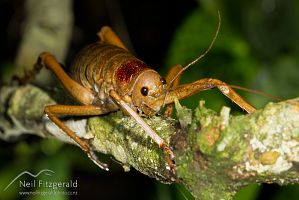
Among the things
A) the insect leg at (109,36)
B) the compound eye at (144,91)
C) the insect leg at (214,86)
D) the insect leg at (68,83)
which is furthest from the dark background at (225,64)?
the insect leg at (214,86)

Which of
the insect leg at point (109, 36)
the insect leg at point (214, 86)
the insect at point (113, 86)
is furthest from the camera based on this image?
the insect leg at point (109, 36)

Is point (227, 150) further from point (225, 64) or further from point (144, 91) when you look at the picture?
point (225, 64)

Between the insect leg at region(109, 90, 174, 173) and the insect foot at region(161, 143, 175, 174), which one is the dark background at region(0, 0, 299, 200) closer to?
the insect leg at region(109, 90, 174, 173)

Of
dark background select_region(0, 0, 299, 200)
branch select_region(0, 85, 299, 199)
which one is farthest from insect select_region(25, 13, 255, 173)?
dark background select_region(0, 0, 299, 200)

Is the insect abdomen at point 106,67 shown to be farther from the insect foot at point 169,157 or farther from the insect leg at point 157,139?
the insect foot at point 169,157

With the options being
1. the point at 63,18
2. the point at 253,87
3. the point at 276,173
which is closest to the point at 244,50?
the point at 253,87

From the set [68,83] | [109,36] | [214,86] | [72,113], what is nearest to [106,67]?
[68,83]

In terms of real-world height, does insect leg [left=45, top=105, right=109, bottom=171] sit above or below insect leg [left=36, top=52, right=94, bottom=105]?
below

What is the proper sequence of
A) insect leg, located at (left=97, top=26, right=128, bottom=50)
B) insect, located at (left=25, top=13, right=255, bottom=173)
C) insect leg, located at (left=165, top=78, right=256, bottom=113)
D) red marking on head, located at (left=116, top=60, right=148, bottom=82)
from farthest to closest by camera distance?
insect leg, located at (left=97, top=26, right=128, bottom=50) → red marking on head, located at (left=116, top=60, right=148, bottom=82) → insect, located at (left=25, top=13, right=255, bottom=173) → insect leg, located at (left=165, top=78, right=256, bottom=113)
